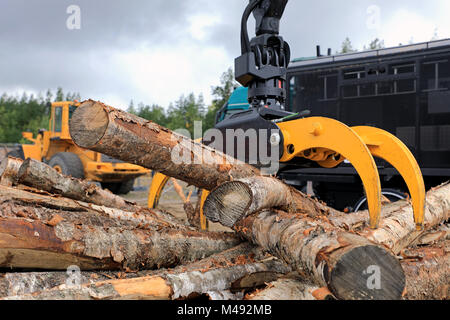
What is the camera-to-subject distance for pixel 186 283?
7.54 feet

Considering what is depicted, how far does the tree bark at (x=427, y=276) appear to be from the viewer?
2489mm

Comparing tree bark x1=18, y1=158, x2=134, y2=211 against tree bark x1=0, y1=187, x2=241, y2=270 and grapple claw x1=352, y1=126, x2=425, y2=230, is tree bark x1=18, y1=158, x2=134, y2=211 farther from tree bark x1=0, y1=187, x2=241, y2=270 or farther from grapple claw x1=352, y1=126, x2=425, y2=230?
grapple claw x1=352, y1=126, x2=425, y2=230

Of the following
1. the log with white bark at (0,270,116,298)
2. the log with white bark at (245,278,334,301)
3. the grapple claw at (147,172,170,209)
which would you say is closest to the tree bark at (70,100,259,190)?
the log with white bark at (0,270,116,298)

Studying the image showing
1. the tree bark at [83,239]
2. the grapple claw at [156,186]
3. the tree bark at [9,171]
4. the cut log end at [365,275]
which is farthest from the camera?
the grapple claw at [156,186]

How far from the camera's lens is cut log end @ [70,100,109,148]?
2.61 metres

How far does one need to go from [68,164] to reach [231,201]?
30.3ft

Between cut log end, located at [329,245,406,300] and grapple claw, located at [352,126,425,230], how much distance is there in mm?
1185

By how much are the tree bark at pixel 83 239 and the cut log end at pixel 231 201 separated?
710 mm

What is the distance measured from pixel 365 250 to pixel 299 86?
5.57 m

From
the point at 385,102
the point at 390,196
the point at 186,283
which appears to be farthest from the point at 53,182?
the point at 385,102

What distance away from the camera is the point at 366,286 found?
1852 mm

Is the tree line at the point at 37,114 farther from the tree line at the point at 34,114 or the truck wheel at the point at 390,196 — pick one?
the truck wheel at the point at 390,196

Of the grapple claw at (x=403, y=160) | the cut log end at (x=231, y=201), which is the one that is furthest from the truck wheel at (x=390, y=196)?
the cut log end at (x=231, y=201)

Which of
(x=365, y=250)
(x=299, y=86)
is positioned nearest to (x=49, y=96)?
(x=299, y=86)
